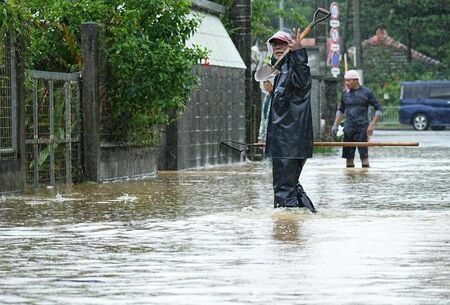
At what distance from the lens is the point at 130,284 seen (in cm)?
1067

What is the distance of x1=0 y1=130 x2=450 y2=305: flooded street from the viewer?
1026 cm

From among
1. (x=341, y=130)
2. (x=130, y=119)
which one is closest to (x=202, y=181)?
(x=130, y=119)

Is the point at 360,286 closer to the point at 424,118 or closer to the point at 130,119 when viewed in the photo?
the point at 130,119

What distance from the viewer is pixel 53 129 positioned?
2323 centimetres

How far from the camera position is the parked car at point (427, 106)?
69.6 metres

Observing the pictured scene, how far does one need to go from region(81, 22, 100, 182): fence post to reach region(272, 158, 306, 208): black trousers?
714 centimetres

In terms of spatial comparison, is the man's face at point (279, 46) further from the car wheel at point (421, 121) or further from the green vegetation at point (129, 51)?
the car wheel at point (421, 121)

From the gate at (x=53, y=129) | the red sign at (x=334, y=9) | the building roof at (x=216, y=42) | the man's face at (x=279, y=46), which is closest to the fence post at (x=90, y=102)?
the gate at (x=53, y=129)

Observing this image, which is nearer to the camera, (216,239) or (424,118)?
(216,239)

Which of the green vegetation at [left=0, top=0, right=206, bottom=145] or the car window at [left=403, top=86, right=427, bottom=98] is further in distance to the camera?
the car window at [left=403, top=86, right=427, bottom=98]

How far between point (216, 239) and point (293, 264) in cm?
225

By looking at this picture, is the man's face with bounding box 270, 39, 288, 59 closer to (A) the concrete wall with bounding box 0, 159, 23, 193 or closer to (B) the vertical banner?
(A) the concrete wall with bounding box 0, 159, 23, 193

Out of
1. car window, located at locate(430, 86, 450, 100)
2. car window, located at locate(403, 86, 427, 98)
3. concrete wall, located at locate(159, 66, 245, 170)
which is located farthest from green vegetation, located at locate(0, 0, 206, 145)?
car window, located at locate(403, 86, 427, 98)

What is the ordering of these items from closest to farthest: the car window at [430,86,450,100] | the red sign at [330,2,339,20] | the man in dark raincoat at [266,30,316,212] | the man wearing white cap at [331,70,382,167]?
the man in dark raincoat at [266,30,316,212] → the man wearing white cap at [331,70,382,167] → the red sign at [330,2,339,20] → the car window at [430,86,450,100]
